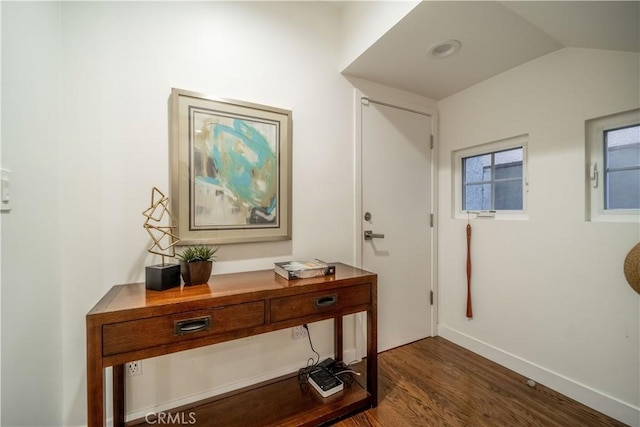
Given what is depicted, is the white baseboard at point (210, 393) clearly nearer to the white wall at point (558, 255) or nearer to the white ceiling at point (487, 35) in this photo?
the white wall at point (558, 255)

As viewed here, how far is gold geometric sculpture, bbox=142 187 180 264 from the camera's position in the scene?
1.32 m

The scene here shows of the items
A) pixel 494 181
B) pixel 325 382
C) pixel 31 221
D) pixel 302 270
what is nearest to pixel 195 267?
pixel 302 270

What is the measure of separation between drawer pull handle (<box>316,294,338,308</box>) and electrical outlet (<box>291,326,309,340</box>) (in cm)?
52

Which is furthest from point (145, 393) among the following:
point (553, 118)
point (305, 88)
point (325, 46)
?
point (553, 118)

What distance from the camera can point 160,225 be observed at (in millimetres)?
1386

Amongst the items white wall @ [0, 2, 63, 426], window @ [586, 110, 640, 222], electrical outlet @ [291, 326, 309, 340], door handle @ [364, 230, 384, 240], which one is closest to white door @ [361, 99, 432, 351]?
door handle @ [364, 230, 384, 240]

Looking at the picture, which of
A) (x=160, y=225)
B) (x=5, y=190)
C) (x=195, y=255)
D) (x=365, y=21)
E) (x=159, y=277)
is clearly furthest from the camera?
(x=365, y=21)

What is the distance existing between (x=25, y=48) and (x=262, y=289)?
1321mm

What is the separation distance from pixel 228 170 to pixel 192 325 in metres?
0.84

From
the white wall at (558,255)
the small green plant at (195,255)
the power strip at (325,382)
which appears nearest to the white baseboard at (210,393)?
the power strip at (325,382)

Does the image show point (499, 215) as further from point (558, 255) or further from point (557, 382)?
point (557, 382)

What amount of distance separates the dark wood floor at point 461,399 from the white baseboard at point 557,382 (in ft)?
0.13

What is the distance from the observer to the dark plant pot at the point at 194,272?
49.3 inches

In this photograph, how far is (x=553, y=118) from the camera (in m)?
1.61
